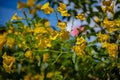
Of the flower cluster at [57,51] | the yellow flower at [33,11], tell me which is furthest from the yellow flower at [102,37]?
the yellow flower at [33,11]

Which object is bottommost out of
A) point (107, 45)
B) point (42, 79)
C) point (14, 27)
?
point (42, 79)

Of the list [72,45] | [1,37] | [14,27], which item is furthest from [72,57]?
[14,27]

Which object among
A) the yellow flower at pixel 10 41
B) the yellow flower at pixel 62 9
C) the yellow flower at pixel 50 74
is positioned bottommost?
the yellow flower at pixel 50 74

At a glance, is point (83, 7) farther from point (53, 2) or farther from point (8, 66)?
point (8, 66)

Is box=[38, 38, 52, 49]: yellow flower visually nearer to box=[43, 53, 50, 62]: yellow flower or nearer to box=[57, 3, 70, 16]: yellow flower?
box=[43, 53, 50, 62]: yellow flower

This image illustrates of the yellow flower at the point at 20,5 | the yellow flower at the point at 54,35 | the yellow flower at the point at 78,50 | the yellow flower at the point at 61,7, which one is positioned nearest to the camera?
the yellow flower at the point at 78,50

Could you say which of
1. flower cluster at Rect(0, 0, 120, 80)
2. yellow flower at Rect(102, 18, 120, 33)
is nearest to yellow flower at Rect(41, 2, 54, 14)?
flower cluster at Rect(0, 0, 120, 80)

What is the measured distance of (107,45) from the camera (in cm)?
223

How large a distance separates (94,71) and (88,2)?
2.64 feet

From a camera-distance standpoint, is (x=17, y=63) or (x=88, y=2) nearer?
(x=17, y=63)

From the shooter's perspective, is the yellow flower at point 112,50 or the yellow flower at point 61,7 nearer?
the yellow flower at point 112,50

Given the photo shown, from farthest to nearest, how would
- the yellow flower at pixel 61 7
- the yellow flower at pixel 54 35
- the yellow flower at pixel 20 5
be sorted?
the yellow flower at pixel 20 5 → the yellow flower at pixel 61 7 → the yellow flower at pixel 54 35

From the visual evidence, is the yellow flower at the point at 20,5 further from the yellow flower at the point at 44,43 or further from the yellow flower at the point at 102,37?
the yellow flower at the point at 102,37

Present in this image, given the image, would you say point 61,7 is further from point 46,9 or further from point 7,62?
point 7,62
